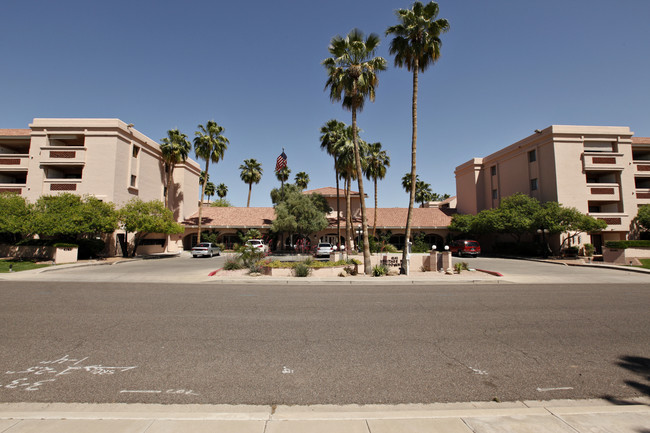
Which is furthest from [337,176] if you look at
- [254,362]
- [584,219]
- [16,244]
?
[254,362]

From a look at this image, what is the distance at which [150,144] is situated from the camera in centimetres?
3775

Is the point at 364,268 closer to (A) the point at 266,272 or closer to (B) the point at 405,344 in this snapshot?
(A) the point at 266,272

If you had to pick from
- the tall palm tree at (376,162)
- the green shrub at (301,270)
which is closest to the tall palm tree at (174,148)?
the tall palm tree at (376,162)

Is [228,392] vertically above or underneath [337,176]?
underneath

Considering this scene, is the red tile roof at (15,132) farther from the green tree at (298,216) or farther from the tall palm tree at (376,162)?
the tall palm tree at (376,162)

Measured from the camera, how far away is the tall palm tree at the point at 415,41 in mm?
19016

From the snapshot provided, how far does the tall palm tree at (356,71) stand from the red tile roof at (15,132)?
33.2 meters

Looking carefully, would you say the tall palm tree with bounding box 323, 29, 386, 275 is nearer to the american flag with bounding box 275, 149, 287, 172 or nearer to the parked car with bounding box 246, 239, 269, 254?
the parked car with bounding box 246, 239, 269, 254

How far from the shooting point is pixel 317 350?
19.0ft

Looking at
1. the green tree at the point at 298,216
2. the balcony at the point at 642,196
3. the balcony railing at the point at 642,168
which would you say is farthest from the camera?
the green tree at the point at 298,216

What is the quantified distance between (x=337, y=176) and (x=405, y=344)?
3123cm

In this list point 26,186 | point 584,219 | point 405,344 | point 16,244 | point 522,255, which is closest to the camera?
point 405,344

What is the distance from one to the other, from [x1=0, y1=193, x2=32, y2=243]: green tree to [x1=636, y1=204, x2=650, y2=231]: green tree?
53809 mm

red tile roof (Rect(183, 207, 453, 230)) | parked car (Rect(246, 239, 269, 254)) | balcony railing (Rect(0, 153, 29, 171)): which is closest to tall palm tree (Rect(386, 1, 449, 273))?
parked car (Rect(246, 239, 269, 254))
